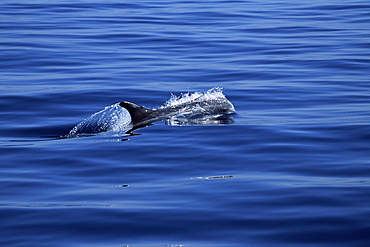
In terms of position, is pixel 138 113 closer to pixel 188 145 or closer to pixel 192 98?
pixel 188 145

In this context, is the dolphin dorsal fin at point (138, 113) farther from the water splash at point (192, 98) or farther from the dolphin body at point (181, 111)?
the water splash at point (192, 98)

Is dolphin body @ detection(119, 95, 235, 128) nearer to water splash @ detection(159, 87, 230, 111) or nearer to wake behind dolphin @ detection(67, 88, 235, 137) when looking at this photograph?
wake behind dolphin @ detection(67, 88, 235, 137)

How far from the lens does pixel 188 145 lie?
10086 millimetres

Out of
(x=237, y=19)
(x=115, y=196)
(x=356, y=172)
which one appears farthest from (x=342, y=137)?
(x=237, y=19)

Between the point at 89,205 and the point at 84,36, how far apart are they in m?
15.9

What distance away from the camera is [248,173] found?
852cm

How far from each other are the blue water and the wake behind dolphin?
268 mm

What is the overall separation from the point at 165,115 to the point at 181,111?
0.38 metres

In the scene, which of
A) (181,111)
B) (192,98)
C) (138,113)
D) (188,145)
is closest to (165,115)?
(181,111)

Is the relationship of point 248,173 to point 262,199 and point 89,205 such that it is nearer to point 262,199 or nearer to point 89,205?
point 262,199

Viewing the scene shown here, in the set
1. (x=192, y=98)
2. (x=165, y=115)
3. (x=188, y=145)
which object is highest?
(x=192, y=98)

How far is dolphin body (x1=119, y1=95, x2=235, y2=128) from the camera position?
459 inches

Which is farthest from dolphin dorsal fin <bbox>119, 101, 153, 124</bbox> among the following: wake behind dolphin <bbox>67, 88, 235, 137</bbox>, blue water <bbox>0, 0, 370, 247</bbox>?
blue water <bbox>0, 0, 370, 247</bbox>

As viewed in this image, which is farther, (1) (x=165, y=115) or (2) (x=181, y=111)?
(2) (x=181, y=111)
